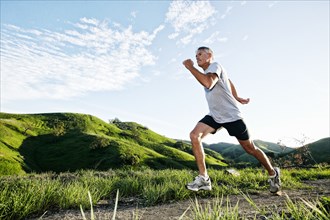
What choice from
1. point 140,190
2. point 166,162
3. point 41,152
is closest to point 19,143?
point 41,152

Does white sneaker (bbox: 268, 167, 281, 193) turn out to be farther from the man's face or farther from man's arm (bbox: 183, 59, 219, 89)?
the man's face

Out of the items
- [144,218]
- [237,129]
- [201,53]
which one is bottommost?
[144,218]

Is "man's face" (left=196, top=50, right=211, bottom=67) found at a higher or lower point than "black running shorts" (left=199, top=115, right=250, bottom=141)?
higher

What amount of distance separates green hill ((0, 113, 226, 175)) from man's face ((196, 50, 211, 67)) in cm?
6461

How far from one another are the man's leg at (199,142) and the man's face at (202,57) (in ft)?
4.13

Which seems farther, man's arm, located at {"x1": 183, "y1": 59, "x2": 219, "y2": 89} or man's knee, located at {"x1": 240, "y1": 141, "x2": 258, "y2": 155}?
man's knee, located at {"x1": 240, "y1": 141, "x2": 258, "y2": 155}

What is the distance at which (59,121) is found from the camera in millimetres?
110062

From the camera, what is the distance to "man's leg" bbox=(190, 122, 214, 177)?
235 inches

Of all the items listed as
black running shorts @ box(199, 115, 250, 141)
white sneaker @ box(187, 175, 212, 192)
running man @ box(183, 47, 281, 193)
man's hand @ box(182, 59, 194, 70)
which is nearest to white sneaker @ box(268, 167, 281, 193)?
running man @ box(183, 47, 281, 193)

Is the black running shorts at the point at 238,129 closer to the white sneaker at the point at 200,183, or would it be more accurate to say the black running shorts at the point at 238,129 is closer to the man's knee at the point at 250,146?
the man's knee at the point at 250,146

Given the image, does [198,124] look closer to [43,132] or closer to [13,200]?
[13,200]

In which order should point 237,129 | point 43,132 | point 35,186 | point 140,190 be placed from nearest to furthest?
point 35,186, point 237,129, point 140,190, point 43,132

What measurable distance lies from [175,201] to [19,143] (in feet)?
294

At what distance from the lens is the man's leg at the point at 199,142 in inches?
235
